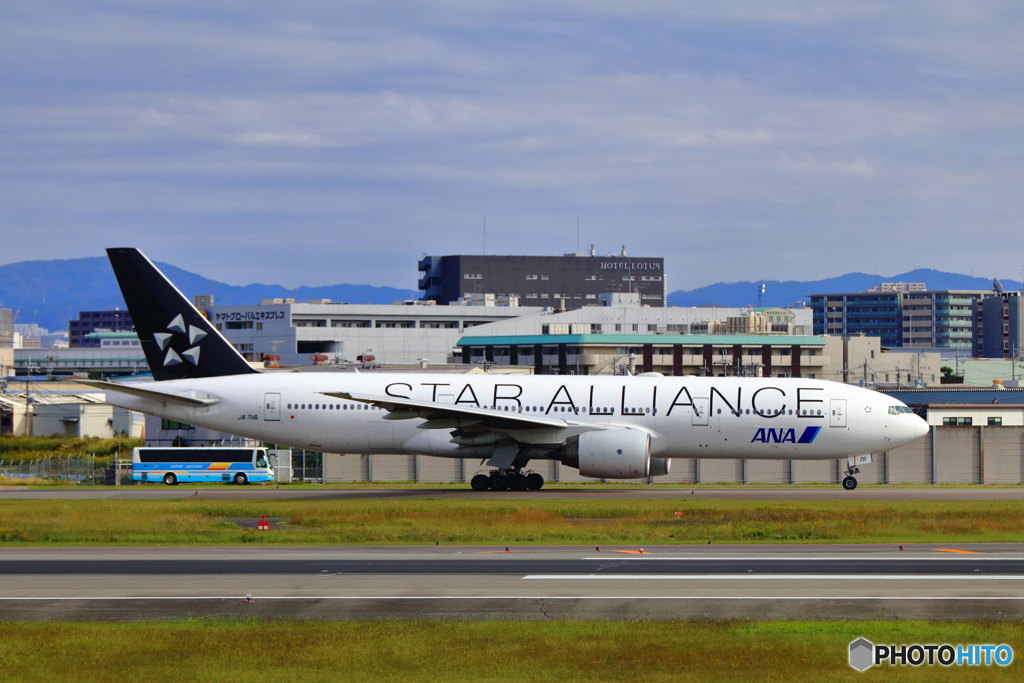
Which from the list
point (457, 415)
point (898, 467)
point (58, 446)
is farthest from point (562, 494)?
point (58, 446)

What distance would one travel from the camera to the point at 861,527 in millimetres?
35594

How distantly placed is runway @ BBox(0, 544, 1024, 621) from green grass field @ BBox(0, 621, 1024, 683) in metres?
1.13

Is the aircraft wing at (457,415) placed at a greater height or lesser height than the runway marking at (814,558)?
greater

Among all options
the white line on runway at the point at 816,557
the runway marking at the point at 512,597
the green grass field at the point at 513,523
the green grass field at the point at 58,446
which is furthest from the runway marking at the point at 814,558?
the green grass field at the point at 58,446

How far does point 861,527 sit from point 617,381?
56.0 feet

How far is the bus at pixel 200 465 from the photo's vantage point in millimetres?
68062

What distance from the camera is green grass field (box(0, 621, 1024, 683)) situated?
1859 cm

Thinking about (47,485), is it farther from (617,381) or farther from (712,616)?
(712,616)

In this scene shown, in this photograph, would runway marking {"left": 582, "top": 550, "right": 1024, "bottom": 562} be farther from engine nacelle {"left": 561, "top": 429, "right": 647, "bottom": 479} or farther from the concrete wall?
the concrete wall

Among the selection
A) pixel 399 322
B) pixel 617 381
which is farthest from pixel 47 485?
pixel 399 322

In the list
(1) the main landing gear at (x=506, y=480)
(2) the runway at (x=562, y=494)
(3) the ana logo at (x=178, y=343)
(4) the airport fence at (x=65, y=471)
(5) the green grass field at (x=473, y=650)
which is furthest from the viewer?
(4) the airport fence at (x=65, y=471)

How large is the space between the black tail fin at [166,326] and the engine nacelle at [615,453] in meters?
15.4

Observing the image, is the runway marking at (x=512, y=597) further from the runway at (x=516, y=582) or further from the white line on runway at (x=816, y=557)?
the white line on runway at (x=816, y=557)

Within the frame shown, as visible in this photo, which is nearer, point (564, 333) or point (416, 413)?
point (416, 413)
